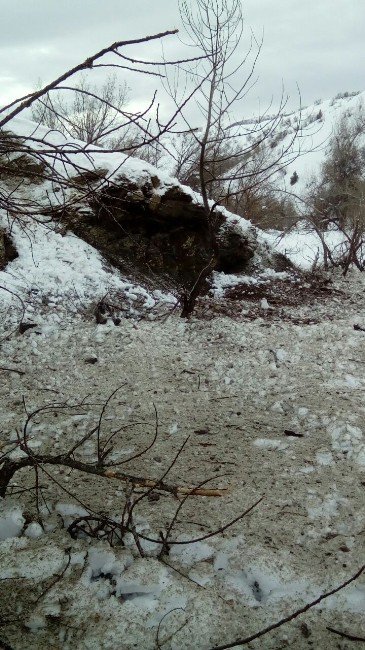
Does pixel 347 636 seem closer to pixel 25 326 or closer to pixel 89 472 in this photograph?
pixel 89 472

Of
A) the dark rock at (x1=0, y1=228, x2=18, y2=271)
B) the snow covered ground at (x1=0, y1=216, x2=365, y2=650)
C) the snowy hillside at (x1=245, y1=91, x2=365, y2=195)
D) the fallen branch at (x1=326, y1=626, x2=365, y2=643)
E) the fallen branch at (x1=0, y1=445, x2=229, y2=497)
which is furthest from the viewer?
the snowy hillside at (x1=245, y1=91, x2=365, y2=195)

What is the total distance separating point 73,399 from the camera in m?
2.98

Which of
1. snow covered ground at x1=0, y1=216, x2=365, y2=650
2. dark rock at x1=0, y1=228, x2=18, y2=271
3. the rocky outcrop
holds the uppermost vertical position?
the rocky outcrop

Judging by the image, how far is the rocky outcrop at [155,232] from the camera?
16.7ft

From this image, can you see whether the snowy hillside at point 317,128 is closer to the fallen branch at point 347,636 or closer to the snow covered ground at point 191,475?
the snow covered ground at point 191,475

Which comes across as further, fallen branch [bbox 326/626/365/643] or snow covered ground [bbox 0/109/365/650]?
snow covered ground [bbox 0/109/365/650]

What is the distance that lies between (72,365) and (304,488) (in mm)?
1825

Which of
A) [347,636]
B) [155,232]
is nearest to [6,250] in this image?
[155,232]

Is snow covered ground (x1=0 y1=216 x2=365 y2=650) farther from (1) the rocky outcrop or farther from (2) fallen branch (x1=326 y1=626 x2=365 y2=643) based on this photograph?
(1) the rocky outcrop

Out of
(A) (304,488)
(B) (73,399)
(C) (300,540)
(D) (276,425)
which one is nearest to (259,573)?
(C) (300,540)

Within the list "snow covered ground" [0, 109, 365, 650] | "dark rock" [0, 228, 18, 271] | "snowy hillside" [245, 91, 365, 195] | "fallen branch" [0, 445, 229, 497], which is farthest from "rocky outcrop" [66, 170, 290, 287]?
"snowy hillside" [245, 91, 365, 195]

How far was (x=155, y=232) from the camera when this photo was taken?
5.41 metres

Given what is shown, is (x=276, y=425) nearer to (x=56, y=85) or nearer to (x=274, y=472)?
(x=274, y=472)

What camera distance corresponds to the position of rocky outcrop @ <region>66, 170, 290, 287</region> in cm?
508
